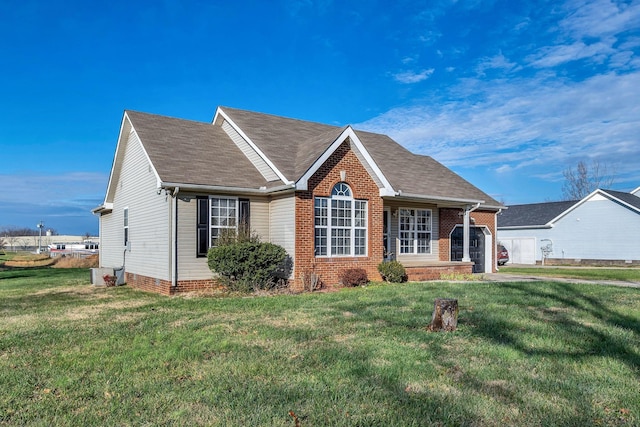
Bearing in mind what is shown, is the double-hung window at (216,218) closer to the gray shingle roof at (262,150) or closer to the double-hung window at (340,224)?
the gray shingle roof at (262,150)

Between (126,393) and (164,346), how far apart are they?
2069 mm

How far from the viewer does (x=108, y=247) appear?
2144cm

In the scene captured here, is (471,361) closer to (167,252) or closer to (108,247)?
(167,252)

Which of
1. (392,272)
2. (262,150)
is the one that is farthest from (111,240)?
(392,272)

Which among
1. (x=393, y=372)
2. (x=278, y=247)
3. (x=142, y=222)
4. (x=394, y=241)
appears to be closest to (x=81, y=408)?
(x=393, y=372)

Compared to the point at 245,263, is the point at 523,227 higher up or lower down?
higher up

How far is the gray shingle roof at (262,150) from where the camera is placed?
1519 cm

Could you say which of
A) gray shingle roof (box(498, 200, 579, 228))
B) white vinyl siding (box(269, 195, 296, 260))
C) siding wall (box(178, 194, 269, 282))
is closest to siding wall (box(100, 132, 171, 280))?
siding wall (box(178, 194, 269, 282))

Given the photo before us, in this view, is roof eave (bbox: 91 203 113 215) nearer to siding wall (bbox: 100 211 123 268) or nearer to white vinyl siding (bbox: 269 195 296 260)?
siding wall (bbox: 100 211 123 268)

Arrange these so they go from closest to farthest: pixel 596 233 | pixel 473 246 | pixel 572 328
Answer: pixel 572 328, pixel 473 246, pixel 596 233

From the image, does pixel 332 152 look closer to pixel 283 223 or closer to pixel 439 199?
pixel 283 223

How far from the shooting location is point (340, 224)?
51.6 feet

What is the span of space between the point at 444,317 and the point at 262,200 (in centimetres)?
898

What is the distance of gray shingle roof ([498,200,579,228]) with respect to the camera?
38.2m
